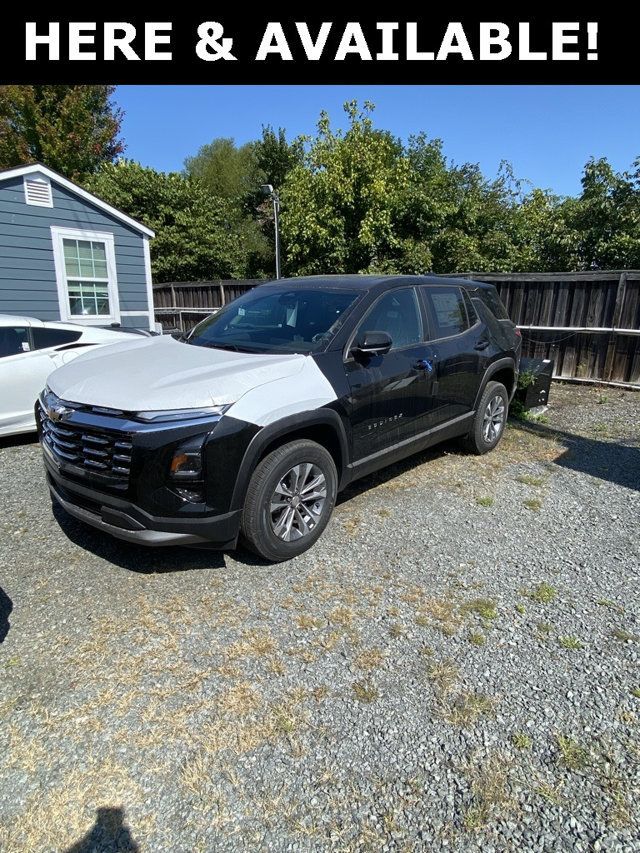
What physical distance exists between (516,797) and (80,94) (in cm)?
2955

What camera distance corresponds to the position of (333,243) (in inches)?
683

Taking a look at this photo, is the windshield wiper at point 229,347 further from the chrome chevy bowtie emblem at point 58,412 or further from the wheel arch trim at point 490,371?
the wheel arch trim at point 490,371

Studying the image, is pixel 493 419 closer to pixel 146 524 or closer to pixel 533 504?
pixel 533 504

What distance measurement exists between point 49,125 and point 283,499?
26966 mm

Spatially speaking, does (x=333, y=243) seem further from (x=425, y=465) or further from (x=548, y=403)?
(x=425, y=465)

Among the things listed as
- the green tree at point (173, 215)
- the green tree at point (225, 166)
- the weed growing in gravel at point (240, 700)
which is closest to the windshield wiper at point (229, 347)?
the weed growing in gravel at point (240, 700)

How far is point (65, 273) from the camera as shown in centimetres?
927

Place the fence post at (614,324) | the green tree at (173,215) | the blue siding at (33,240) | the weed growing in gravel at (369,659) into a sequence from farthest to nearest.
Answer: the green tree at (173,215) < the blue siding at (33,240) < the fence post at (614,324) < the weed growing in gravel at (369,659)

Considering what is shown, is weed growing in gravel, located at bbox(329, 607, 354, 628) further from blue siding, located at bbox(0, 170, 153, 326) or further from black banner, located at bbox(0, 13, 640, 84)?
blue siding, located at bbox(0, 170, 153, 326)

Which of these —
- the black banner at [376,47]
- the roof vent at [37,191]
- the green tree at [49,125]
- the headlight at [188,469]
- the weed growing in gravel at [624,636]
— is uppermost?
the green tree at [49,125]

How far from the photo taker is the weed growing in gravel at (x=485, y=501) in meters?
4.24

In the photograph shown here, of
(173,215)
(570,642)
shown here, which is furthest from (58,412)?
(173,215)

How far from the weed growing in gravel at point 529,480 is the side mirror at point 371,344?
2158 millimetres

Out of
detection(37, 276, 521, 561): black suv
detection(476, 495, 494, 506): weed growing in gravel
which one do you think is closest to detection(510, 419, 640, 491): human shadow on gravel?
detection(476, 495, 494, 506): weed growing in gravel
